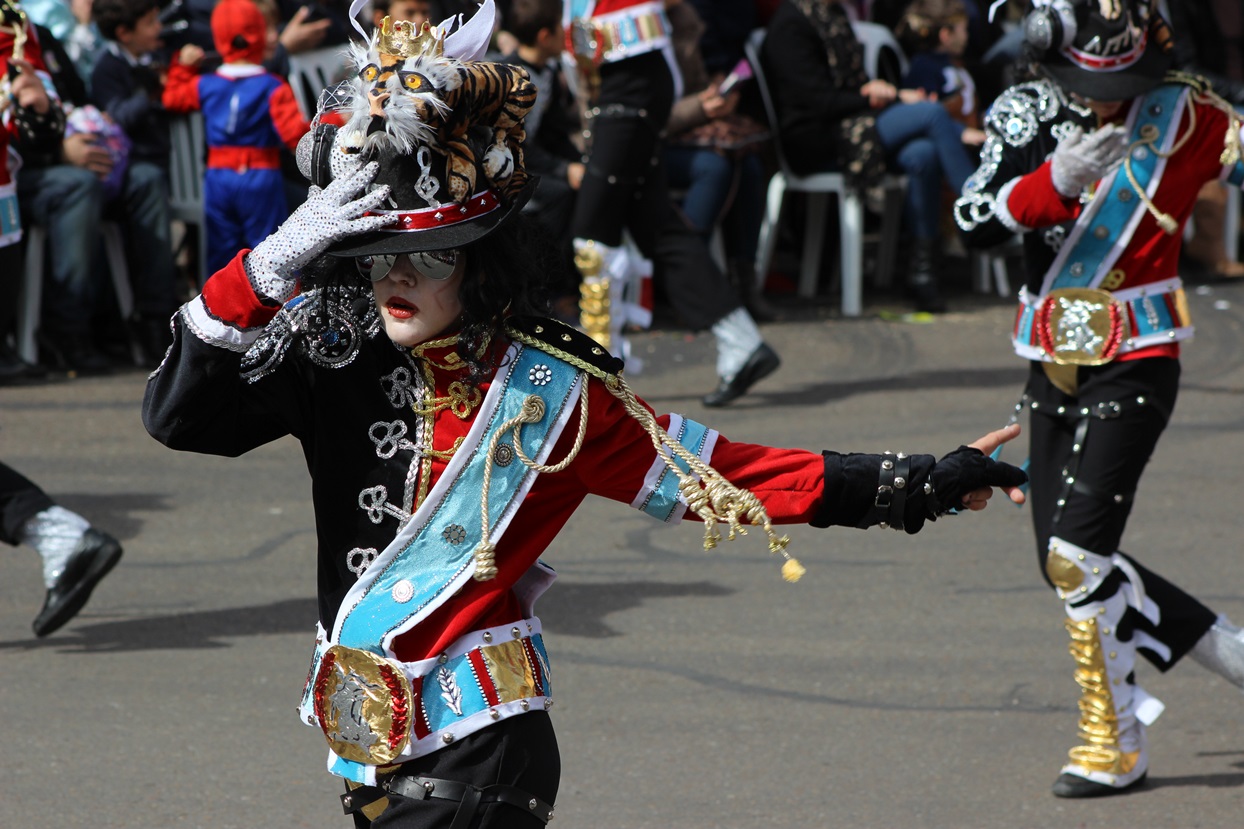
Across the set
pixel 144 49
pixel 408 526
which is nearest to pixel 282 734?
pixel 408 526

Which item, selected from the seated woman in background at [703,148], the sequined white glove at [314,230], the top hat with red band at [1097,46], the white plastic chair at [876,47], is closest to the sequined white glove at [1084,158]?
the top hat with red band at [1097,46]

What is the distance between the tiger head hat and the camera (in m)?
2.55

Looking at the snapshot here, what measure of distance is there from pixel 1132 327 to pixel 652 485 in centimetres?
201

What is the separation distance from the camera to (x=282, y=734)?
15.6 feet

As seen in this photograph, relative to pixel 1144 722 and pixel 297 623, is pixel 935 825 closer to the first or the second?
pixel 1144 722

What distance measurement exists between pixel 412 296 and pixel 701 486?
53cm

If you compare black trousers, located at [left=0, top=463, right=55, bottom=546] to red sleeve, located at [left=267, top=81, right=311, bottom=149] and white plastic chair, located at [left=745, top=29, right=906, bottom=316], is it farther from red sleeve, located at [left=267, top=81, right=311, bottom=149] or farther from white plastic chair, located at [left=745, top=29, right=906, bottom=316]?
white plastic chair, located at [left=745, top=29, right=906, bottom=316]

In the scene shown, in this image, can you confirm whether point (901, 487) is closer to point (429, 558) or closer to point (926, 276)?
point (429, 558)

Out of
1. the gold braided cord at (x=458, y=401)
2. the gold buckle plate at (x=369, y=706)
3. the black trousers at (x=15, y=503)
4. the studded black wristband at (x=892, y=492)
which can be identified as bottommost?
the black trousers at (x=15, y=503)

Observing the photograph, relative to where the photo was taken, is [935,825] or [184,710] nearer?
[935,825]

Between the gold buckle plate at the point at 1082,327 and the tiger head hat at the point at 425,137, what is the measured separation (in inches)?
83.2

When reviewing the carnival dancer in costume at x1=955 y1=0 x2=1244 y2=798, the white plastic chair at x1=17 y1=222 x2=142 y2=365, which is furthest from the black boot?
the carnival dancer in costume at x1=955 y1=0 x2=1244 y2=798

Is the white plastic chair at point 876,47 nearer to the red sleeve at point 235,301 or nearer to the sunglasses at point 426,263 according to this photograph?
the sunglasses at point 426,263

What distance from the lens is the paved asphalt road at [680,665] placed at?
437 centimetres
